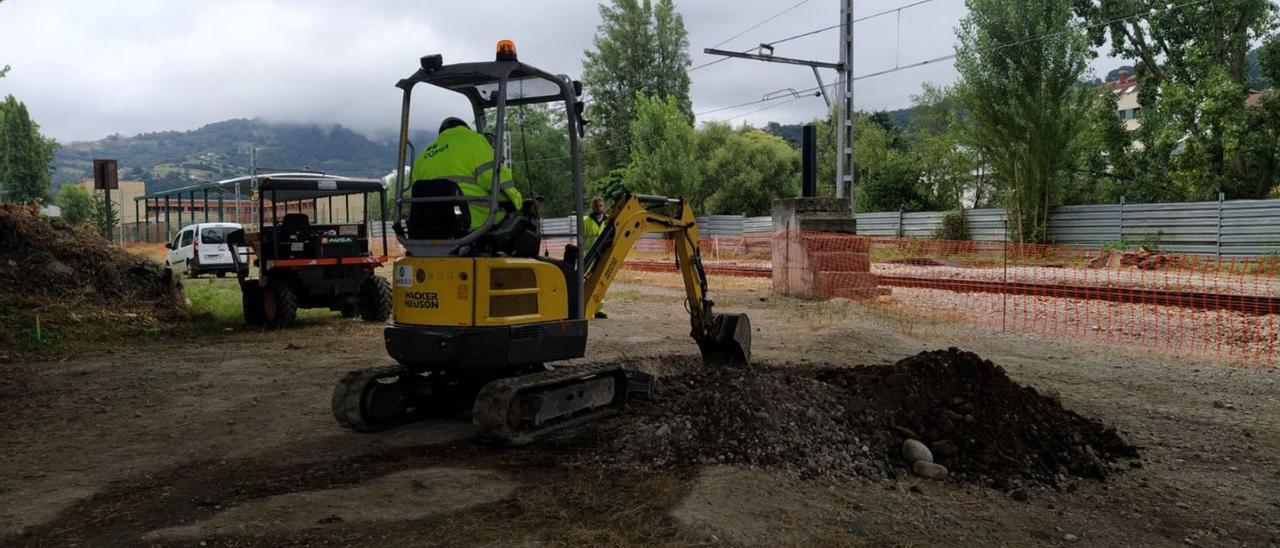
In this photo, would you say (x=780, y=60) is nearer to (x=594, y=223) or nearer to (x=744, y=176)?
(x=594, y=223)

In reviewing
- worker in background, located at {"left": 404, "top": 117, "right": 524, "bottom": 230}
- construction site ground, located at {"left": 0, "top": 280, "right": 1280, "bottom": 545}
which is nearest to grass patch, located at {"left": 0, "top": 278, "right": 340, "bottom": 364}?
construction site ground, located at {"left": 0, "top": 280, "right": 1280, "bottom": 545}

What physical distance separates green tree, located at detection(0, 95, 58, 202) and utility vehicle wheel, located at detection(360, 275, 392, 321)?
216ft

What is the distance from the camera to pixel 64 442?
652 centimetres

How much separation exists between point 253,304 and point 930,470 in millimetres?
11001

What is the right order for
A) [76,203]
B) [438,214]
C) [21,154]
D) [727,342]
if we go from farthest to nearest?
[76,203], [21,154], [727,342], [438,214]

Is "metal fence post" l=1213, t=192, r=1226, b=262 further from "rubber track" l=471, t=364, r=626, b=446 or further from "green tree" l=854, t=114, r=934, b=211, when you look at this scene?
"rubber track" l=471, t=364, r=626, b=446

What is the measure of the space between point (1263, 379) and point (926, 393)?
15.2 ft

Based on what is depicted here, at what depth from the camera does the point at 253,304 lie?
42.8 feet

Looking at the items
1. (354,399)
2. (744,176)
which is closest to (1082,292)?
(354,399)

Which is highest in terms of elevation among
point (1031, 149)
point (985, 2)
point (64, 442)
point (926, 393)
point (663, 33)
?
point (663, 33)

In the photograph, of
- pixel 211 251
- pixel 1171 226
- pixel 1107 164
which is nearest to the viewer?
pixel 1171 226

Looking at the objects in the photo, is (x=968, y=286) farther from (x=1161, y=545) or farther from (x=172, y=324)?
(x=172, y=324)

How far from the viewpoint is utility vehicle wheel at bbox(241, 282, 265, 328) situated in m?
13.0

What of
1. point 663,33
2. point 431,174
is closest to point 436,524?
point 431,174
